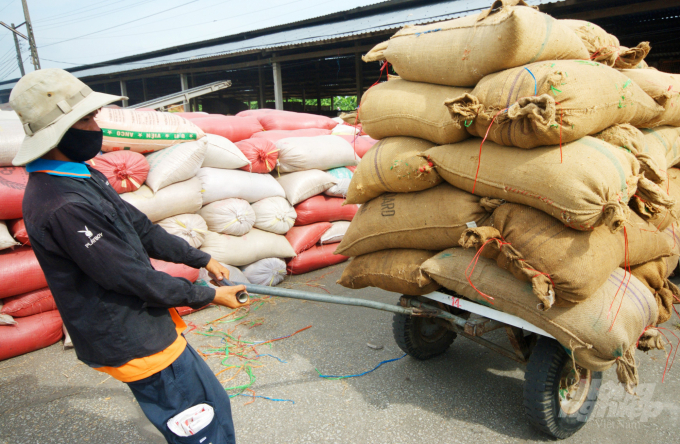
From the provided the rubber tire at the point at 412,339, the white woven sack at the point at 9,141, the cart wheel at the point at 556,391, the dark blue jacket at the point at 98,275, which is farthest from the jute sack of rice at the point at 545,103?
the white woven sack at the point at 9,141

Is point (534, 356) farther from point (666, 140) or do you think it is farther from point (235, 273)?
point (235, 273)

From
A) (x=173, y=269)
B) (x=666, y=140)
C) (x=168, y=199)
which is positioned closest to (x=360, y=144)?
(x=168, y=199)

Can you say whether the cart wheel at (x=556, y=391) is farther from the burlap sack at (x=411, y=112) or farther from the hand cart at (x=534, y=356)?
the burlap sack at (x=411, y=112)

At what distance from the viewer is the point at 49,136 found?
1445 mm

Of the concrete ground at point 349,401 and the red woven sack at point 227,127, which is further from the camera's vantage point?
the red woven sack at point 227,127

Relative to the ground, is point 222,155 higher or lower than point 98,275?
lower

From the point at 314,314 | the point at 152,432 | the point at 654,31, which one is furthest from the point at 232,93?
the point at 152,432

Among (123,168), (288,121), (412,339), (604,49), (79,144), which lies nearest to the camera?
(79,144)

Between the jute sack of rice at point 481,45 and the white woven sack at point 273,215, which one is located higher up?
the jute sack of rice at point 481,45

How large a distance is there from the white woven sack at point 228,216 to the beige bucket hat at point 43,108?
8.71 feet

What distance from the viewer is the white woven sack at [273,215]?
451cm

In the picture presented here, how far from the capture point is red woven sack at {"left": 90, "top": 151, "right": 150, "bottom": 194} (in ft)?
11.3

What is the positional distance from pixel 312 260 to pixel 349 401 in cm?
240

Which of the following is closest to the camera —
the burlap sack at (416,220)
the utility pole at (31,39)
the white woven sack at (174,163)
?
the burlap sack at (416,220)
